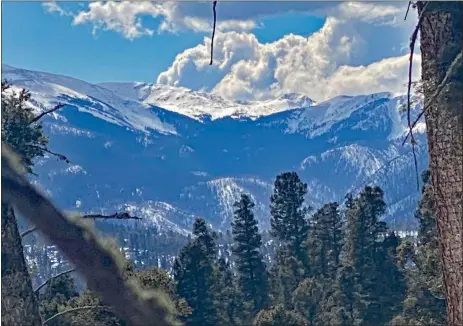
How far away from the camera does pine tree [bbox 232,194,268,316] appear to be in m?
41.2

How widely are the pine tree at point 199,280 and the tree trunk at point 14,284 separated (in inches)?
1281

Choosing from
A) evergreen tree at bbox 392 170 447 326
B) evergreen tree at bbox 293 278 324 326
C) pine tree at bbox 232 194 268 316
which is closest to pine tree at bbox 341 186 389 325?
evergreen tree at bbox 293 278 324 326

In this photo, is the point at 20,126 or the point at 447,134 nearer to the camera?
the point at 447,134

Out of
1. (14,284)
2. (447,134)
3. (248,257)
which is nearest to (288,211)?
(248,257)

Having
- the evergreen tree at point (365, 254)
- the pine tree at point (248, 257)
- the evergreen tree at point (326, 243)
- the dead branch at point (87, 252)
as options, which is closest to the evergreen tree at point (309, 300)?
the evergreen tree at point (365, 254)

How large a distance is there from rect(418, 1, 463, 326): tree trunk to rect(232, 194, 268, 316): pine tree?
37427 millimetres

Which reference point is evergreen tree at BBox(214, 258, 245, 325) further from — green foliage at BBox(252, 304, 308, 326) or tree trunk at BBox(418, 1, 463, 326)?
tree trunk at BBox(418, 1, 463, 326)

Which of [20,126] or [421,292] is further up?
[421,292]

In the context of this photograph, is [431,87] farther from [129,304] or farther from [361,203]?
[361,203]

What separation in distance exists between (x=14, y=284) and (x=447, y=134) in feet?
6.64

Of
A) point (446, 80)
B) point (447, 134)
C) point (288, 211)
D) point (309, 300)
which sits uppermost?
point (288, 211)

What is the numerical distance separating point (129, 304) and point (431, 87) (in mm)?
1744

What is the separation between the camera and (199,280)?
1437 inches

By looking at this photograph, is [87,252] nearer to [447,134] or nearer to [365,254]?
[447,134]
